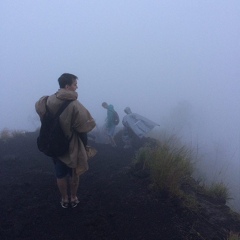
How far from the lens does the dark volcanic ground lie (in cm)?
400

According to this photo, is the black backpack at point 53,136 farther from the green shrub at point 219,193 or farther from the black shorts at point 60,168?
the green shrub at point 219,193

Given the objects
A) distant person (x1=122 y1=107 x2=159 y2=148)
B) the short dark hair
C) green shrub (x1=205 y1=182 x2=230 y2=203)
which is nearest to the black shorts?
the short dark hair

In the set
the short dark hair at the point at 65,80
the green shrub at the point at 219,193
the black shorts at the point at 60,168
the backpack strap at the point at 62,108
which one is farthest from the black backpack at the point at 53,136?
the green shrub at the point at 219,193

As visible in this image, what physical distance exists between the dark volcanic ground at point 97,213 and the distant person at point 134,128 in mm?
4774

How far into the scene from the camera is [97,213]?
4500 millimetres

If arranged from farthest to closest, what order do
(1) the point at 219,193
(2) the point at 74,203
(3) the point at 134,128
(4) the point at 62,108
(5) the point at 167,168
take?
(3) the point at 134,128, (1) the point at 219,193, (5) the point at 167,168, (2) the point at 74,203, (4) the point at 62,108

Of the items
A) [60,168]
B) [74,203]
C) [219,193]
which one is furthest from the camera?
[219,193]

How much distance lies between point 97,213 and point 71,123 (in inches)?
52.6

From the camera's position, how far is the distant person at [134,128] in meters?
11.2

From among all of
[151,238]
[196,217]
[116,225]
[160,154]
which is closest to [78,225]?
[116,225]

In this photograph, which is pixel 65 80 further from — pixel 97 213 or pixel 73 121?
pixel 97 213

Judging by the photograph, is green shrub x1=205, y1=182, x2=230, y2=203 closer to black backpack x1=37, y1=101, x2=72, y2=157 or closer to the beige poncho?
the beige poncho

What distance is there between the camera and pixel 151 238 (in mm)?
3949

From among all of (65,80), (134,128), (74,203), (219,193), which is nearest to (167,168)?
(219,193)
